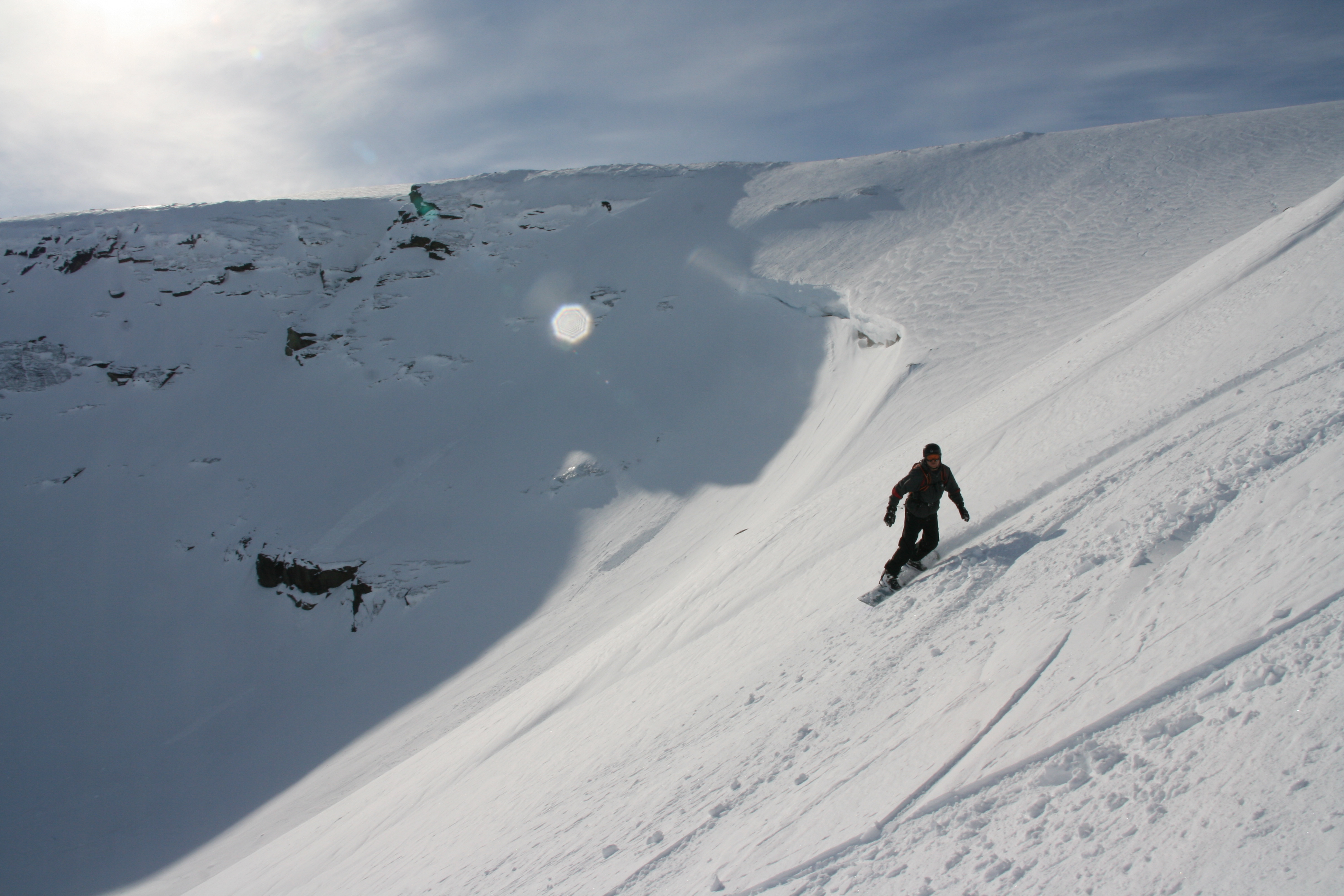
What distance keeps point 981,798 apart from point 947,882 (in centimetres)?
45

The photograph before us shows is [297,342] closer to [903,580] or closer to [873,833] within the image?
[903,580]

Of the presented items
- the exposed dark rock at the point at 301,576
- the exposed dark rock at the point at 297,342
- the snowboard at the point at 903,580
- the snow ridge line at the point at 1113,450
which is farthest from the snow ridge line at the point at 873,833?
the exposed dark rock at the point at 297,342

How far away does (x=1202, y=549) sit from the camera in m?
3.68

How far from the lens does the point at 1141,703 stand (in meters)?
2.90

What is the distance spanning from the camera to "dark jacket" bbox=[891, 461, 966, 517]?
548 centimetres

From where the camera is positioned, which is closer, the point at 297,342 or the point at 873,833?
the point at 873,833

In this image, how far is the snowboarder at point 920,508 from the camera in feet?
18.0

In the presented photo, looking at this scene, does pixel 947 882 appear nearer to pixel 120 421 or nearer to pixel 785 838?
pixel 785 838

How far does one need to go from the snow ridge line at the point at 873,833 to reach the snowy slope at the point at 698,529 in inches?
0.7

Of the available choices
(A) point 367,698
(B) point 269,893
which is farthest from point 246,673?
(B) point 269,893

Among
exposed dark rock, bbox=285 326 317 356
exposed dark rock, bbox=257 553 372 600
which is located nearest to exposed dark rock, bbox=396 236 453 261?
exposed dark rock, bbox=285 326 317 356

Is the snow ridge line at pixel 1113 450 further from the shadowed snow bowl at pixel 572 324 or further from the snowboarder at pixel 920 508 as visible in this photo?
the shadowed snow bowl at pixel 572 324

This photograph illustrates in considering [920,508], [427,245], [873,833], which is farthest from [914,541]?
[427,245]

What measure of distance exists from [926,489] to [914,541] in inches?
19.2
